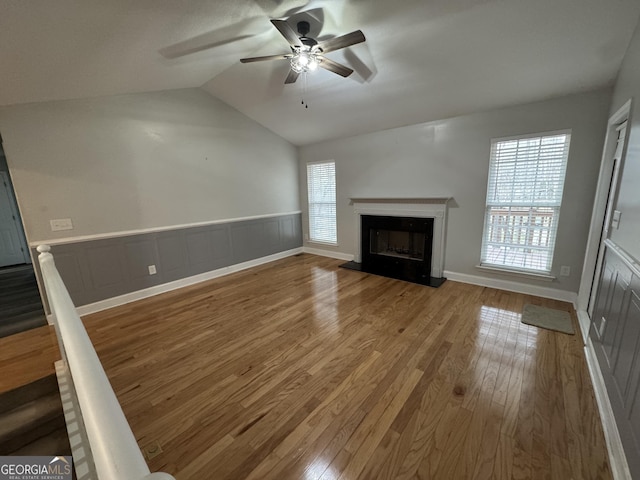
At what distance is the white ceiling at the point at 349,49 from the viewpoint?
1.93 m

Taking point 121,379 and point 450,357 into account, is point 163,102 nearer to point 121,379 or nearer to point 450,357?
point 121,379

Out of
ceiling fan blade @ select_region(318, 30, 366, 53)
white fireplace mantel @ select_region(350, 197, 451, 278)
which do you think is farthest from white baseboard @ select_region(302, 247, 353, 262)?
ceiling fan blade @ select_region(318, 30, 366, 53)

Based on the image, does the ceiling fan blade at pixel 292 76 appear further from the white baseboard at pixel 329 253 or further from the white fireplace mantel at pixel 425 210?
the white baseboard at pixel 329 253

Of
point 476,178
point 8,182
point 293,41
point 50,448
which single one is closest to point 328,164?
point 476,178

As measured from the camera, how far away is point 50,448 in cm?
156

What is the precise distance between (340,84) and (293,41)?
4.43ft

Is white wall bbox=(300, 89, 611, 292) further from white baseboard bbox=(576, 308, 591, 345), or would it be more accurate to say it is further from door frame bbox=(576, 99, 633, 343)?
white baseboard bbox=(576, 308, 591, 345)

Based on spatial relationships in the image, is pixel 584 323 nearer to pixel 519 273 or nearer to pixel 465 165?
pixel 519 273

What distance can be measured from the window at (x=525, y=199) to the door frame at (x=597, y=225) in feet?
1.27

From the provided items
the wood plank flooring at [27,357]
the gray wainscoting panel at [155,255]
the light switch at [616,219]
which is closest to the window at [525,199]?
the light switch at [616,219]

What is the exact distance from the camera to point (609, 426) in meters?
1.57

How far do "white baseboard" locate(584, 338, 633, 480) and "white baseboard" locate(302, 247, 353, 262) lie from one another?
364 centimetres

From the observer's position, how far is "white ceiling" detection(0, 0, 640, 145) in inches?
76.2

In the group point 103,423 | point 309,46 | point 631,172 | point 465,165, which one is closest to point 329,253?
point 465,165
